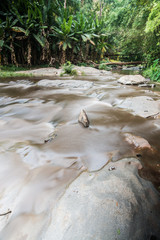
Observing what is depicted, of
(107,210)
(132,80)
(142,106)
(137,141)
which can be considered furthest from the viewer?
(132,80)

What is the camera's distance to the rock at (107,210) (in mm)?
740

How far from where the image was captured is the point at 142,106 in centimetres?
281

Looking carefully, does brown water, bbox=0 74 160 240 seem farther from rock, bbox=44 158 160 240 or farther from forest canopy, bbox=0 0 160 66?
forest canopy, bbox=0 0 160 66

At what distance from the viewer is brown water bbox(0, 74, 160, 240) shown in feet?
2.91

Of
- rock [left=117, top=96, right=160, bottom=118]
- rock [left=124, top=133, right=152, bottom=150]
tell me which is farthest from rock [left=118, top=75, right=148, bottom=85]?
rock [left=124, top=133, right=152, bottom=150]

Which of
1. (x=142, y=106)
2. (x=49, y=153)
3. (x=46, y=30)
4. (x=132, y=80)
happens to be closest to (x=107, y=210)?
(x=49, y=153)

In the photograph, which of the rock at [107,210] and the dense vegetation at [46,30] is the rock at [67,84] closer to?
the rock at [107,210]

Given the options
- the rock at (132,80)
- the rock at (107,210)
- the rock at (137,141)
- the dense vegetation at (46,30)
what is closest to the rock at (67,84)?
the rock at (132,80)

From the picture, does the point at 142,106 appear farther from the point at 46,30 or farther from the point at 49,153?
the point at 46,30

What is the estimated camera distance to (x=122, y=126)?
2072 mm

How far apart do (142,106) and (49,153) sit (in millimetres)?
2193

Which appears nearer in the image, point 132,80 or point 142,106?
point 142,106

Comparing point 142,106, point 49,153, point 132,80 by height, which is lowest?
point 49,153

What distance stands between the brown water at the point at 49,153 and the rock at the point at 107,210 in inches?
3.5
